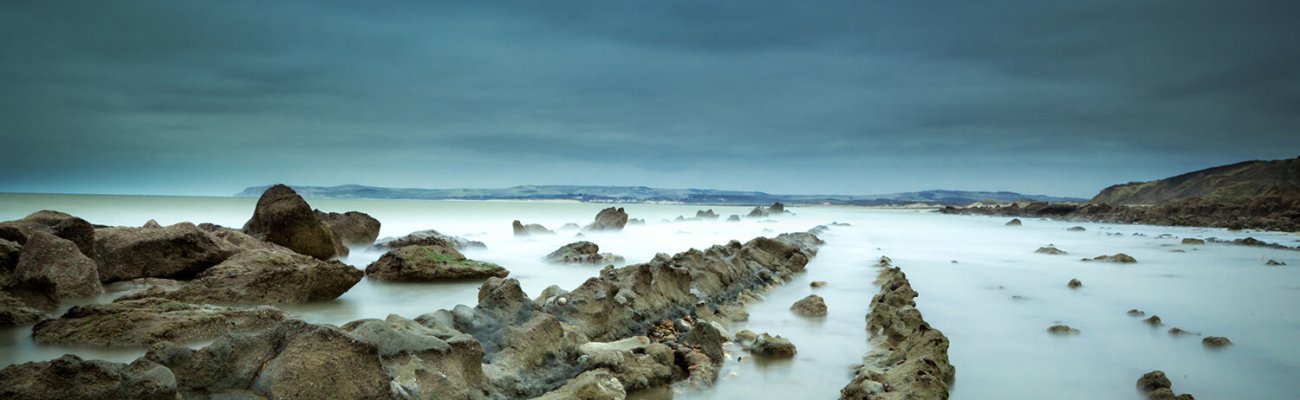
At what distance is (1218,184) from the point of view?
51.8m

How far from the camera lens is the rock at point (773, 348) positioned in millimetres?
5141

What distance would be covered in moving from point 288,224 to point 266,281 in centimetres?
323

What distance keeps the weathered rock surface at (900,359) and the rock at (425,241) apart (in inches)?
301

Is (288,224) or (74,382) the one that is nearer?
(74,382)

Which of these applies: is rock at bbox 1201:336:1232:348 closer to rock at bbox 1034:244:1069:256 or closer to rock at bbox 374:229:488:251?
rock at bbox 374:229:488:251

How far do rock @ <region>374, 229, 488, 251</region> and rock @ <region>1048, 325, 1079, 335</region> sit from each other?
878cm

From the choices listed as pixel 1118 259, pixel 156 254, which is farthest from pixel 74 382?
pixel 1118 259

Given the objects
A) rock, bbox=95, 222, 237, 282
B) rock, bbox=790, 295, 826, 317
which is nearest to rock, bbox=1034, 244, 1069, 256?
rock, bbox=790, 295, 826, 317

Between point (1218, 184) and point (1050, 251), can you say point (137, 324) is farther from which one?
point (1218, 184)

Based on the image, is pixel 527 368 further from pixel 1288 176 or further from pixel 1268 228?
pixel 1288 176

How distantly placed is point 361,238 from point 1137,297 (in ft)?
43.1

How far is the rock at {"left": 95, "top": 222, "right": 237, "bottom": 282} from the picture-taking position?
730 cm

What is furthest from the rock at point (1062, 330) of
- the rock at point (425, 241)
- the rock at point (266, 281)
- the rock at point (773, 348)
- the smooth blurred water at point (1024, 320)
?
the rock at point (425, 241)

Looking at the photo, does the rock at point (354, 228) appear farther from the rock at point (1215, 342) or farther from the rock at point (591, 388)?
the rock at point (1215, 342)
